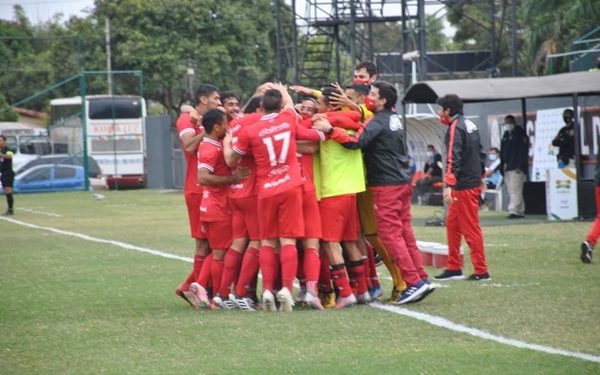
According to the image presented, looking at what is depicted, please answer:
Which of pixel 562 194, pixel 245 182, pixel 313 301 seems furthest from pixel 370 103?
pixel 562 194

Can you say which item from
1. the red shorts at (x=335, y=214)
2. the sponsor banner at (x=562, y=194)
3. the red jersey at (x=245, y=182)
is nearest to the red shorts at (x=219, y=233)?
the red jersey at (x=245, y=182)

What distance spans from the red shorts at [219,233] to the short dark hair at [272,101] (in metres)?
1.30

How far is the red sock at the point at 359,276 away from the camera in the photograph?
12.3 m

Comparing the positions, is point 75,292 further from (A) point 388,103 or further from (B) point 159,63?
(B) point 159,63

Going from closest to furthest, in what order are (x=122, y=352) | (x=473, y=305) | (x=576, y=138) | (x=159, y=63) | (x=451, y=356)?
(x=451, y=356), (x=122, y=352), (x=473, y=305), (x=576, y=138), (x=159, y=63)

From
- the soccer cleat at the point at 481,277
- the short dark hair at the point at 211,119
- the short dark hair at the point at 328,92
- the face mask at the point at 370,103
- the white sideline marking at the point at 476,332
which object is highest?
the short dark hair at the point at 328,92

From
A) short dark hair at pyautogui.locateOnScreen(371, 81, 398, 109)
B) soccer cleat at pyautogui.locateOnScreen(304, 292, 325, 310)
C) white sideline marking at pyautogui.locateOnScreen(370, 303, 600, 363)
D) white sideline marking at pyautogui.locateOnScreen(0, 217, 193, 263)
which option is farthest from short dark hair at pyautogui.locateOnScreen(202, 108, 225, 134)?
white sideline marking at pyautogui.locateOnScreen(0, 217, 193, 263)

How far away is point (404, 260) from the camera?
12.1 meters

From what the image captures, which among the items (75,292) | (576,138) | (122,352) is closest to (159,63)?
(576,138)

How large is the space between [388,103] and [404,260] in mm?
1569

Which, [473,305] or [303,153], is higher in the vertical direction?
[303,153]

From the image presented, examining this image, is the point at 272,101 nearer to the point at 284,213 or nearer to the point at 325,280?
the point at 284,213

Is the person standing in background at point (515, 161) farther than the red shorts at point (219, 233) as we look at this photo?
Yes

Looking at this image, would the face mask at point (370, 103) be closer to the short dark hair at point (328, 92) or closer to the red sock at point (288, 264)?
the short dark hair at point (328, 92)
